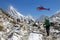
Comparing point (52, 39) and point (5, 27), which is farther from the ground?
point (5, 27)

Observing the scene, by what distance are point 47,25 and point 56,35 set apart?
1.98 metres

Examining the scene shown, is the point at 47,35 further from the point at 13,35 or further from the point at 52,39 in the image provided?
the point at 13,35

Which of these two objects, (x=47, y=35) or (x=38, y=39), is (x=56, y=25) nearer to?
(x=47, y=35)

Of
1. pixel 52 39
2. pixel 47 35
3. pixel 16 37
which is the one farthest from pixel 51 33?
pixel 16 37

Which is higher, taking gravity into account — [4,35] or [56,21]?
[56,21]

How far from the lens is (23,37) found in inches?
830

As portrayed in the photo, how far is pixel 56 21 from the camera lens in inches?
1163

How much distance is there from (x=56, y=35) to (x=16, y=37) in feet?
21.2

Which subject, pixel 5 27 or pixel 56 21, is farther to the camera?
pixel 56 21

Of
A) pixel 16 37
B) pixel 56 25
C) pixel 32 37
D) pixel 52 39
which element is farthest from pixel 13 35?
pixel 56 25

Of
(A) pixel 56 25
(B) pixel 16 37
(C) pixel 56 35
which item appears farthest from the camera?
(A) pixel 56 25

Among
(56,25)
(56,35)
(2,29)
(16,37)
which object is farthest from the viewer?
(56,25)

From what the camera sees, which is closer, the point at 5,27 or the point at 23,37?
the point at 23,37

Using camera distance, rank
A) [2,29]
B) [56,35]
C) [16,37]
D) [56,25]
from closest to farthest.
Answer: [16,37]
[2,29]
[56,35]
[56,25]
